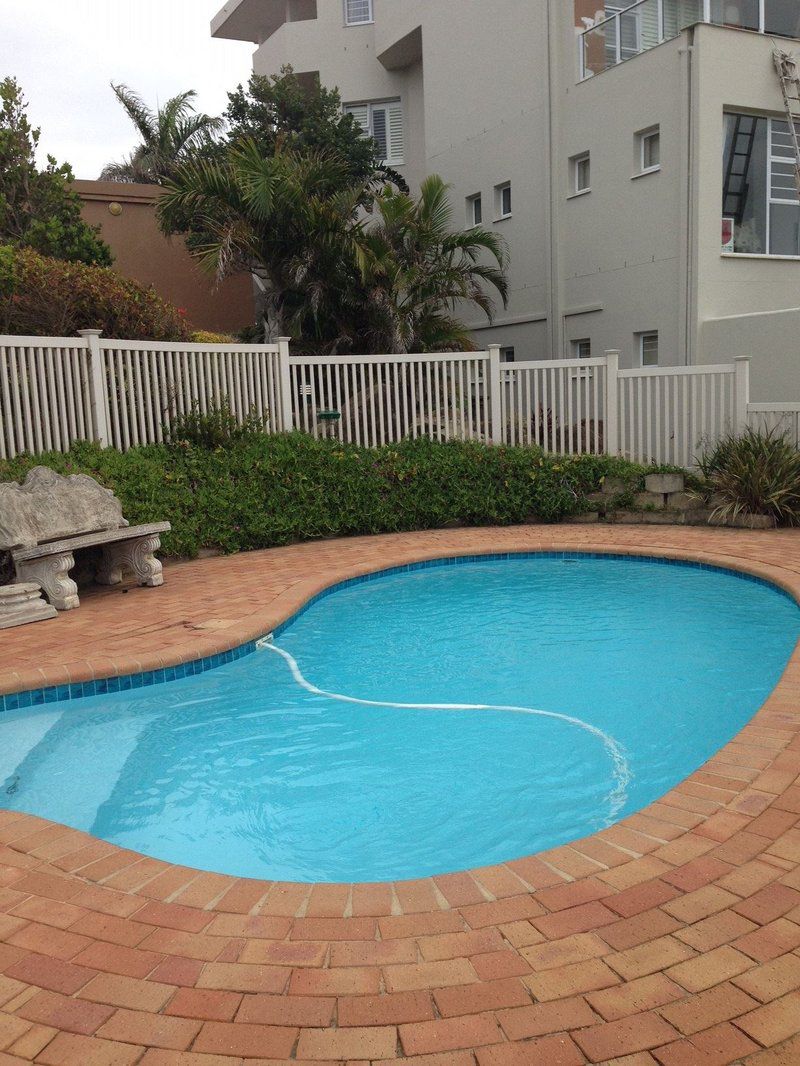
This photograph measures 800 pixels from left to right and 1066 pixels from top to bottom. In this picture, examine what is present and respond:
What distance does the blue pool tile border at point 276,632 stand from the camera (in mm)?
5137

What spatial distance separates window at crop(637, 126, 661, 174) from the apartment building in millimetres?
24

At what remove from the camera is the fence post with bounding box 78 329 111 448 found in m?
9.01

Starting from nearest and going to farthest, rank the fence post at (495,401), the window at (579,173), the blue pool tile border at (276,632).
A: 1. the blue pool tile border at (276,632)
2. the fence post at (495,401)
3. the window at (579,173)

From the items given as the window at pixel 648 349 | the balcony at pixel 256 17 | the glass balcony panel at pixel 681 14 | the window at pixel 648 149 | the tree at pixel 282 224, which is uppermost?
the balcony at pixel 256 17

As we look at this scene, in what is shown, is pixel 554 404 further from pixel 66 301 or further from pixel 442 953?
pixel 442 953

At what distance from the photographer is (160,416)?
32.0ft

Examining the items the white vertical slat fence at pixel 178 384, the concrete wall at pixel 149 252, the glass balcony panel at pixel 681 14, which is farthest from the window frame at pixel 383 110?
the white vertical slat fence at pixel 178 384

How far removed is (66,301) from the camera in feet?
34.0

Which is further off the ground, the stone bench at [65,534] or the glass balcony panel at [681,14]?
the glass balcony panel at [681,14]

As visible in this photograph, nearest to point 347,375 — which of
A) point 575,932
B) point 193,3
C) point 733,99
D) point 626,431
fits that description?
point 626,431

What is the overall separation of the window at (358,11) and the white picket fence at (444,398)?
545 inches

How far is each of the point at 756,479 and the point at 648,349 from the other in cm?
521

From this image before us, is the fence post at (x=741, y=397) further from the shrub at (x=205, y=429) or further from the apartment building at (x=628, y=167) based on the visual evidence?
the shrub at (x=205, y=429)

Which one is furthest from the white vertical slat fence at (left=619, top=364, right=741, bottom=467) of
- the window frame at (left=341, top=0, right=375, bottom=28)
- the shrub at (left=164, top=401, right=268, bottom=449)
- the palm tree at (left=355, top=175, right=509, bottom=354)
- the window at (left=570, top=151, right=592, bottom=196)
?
the window frame at (left=341, top=0, right=375, bottom=28)
